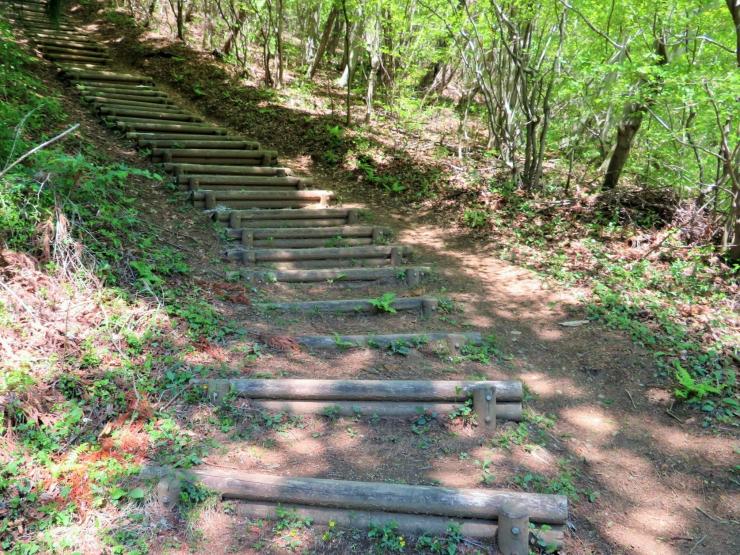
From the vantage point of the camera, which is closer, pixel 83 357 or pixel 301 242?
pixel 83 357

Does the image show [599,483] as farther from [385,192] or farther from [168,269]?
[385,192]

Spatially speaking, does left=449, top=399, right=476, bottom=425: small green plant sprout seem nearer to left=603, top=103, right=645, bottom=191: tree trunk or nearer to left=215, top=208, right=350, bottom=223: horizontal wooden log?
left=215, top=208, right=350, bottom=223: horizontal wooden log

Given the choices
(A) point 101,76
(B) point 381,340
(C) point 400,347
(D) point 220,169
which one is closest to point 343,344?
(B) point 381,340

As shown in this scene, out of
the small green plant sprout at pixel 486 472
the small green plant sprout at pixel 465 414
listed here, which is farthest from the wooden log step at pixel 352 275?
the small green plant sprout at pixel 486 472

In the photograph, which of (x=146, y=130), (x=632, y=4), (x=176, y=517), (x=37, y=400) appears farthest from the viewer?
(x=146, y=130)

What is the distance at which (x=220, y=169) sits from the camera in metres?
9.10

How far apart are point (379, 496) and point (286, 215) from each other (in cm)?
564

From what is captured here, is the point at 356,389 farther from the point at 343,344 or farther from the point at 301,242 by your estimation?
the point at 301,242

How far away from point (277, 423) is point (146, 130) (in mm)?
7914

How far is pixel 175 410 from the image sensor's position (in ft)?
12.9

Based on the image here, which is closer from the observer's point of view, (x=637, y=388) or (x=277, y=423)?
(x=277, y=423)

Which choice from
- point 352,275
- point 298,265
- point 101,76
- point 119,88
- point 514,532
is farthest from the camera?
point 101,76

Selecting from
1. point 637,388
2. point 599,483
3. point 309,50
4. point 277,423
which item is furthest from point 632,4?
point 309,50

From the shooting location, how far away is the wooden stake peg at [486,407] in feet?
13.6
